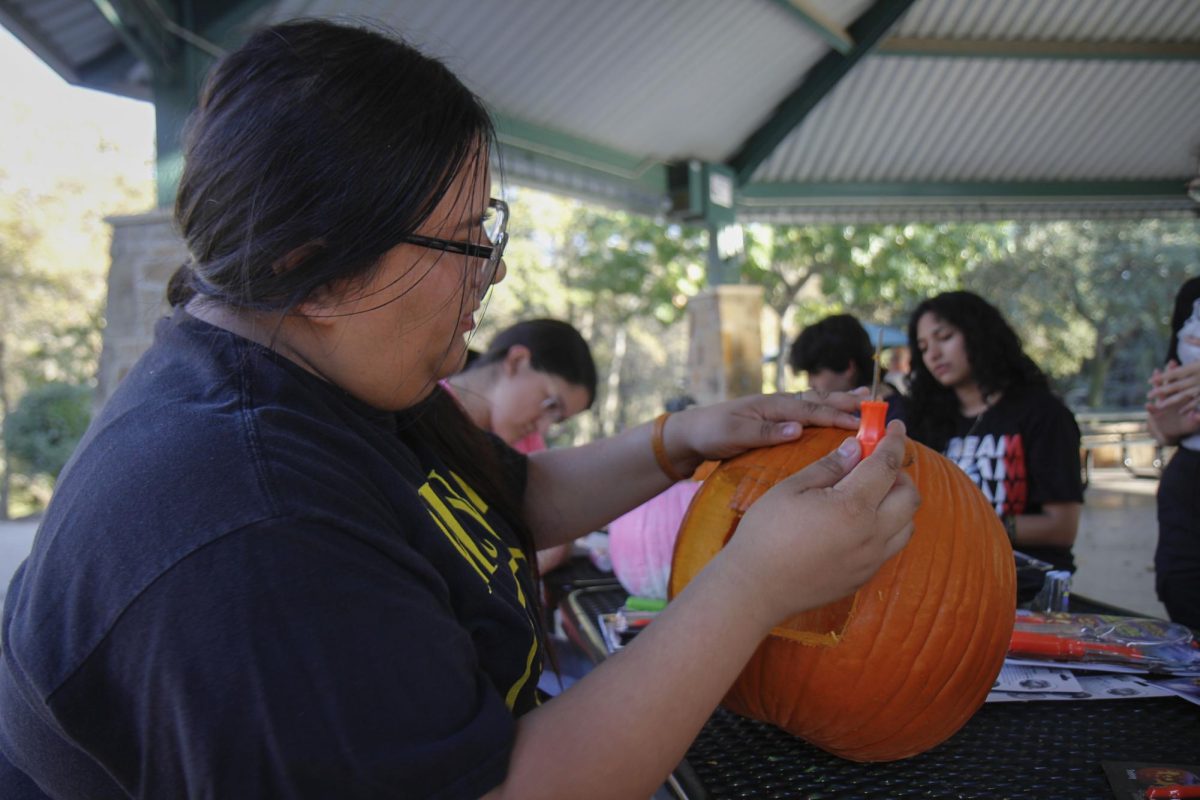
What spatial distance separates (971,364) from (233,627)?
117 inches

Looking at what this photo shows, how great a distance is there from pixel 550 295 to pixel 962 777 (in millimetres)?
15541

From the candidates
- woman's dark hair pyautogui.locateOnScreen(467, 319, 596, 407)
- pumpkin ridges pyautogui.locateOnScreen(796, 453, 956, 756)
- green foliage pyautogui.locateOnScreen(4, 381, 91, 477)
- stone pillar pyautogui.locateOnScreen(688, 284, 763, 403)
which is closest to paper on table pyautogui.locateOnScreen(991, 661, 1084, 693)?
pumpkin ridges pyautogui.locateOnScreen(796, 453, 956, 756)

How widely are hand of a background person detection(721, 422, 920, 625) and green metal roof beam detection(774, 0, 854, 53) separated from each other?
4.59 metres

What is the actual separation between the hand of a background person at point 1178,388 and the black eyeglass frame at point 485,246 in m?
1.57

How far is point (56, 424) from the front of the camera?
12.3 m

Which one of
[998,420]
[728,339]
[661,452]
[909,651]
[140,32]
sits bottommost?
[909,651]

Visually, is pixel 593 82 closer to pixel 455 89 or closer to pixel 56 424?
pixel 455 89

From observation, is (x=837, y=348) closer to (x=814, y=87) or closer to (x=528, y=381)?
(x=528, y=381)

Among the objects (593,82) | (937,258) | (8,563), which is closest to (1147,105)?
(593,82)

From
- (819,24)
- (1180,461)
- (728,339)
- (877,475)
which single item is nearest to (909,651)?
(877,475)

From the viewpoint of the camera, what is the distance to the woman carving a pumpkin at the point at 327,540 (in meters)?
0.62

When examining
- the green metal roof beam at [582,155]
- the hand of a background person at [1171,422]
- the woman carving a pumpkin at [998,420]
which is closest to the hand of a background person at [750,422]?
the hand of a background person at [1171,422]

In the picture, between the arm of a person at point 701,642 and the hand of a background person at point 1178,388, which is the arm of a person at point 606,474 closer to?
the arm of a person at point 701,642

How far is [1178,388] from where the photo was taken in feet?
6.03
